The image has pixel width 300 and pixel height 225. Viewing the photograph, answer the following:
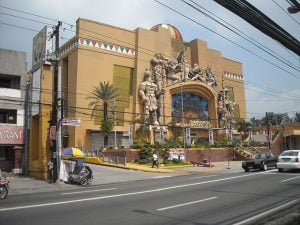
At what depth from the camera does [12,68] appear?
1432 inches

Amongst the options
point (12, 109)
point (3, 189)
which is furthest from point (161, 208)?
point (12, 109)

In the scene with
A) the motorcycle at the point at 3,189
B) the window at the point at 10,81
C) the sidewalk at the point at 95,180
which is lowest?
the sidewalk at the point at 95,180

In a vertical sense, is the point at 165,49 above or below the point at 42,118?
above

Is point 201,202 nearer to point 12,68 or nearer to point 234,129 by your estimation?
point 12,68

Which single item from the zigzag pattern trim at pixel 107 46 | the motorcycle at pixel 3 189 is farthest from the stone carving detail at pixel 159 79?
the motorcycle at pixel 3 189

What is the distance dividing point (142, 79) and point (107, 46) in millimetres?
7663

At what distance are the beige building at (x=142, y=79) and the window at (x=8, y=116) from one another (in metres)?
15.9

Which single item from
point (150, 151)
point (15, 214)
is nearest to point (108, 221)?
point (15, 214)

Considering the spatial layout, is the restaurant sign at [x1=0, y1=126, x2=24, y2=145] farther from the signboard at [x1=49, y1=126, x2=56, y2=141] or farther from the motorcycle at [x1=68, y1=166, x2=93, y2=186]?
the motorcycle at [x1=68, y1=166, x2=93, y2=186]

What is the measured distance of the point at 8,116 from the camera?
3619cm

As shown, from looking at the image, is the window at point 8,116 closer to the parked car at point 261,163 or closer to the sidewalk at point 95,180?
the sidewalk at point 95,180

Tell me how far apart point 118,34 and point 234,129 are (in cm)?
3016

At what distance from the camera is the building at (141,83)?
5706 cm

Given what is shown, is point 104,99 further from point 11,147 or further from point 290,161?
point 290,161
